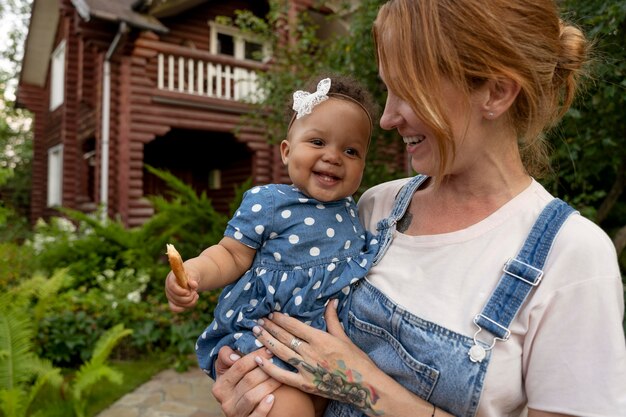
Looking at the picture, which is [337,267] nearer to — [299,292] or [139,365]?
[299,292]

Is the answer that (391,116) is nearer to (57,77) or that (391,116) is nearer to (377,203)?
(377,203)

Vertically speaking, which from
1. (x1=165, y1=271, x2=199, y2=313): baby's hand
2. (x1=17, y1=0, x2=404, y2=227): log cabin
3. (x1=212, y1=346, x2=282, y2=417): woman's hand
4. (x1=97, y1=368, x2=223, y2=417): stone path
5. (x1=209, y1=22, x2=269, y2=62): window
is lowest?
(x1=97, y1=368, x2=223, y2=417): stone path

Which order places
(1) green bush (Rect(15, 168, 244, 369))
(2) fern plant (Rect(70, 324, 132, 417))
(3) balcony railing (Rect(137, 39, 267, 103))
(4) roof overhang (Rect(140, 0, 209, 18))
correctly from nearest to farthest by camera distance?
1. (2) fern plant (Rect(70, 324, 132, 417))
2. (1) green bush (Rect(15, 168, 244, 369))
3. (4) roof overhang (Rect(140, 0, 209, 18))
4. (3) balcony railing (Rect(137, 39, 267, 103))

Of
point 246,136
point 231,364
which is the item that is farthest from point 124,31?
point 231,364

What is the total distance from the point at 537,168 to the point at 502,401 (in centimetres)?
85

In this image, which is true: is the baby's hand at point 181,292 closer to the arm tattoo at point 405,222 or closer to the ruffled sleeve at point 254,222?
the ruffled sleeve at point 254,222

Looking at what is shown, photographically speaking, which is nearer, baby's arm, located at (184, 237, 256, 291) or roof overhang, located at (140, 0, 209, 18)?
baby's arm, located at (184, 237, 256, 291)

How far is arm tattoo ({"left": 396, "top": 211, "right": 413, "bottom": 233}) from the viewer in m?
1.59

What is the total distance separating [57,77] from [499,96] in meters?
17.1

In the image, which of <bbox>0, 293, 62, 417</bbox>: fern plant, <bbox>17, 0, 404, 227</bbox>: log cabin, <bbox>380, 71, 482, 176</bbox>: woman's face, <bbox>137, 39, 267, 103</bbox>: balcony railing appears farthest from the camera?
<bbox>137, 39, 267, 103</bbox>: balcony railing

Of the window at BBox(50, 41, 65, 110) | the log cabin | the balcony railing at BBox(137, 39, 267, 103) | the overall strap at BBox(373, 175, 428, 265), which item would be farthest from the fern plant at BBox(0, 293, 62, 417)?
the window at BBox(50, 41, 65, 110)

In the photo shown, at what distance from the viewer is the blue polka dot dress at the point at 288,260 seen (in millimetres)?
1619

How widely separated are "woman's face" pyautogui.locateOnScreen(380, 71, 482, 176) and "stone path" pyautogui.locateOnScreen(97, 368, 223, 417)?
388 cm

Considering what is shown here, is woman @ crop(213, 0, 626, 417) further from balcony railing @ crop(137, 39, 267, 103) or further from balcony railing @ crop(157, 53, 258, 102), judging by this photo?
balcony railing @ crop(157, 53, 258, 102)
